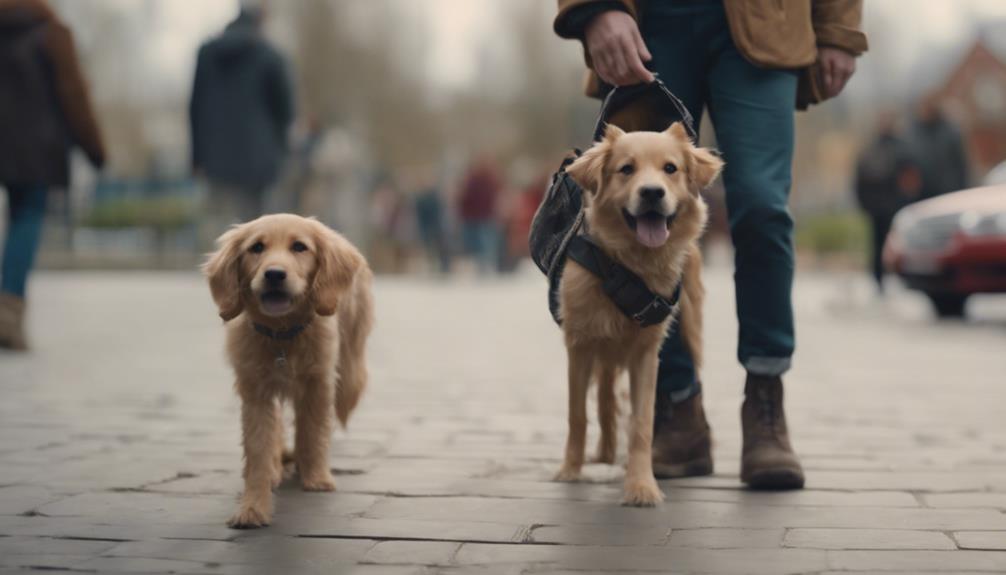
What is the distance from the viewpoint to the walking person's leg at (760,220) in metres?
4.77

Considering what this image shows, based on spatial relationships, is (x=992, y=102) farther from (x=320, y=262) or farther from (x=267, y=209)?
(x=320, y=262)

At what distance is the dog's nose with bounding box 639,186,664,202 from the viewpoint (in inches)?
171

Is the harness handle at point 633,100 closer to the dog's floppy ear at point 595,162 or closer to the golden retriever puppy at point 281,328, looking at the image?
the dog's floppy ear at point 595,162

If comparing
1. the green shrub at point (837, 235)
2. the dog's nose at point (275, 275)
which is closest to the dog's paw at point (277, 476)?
the dog's nose at point (275, 275)

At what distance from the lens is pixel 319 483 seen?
4.58 metres

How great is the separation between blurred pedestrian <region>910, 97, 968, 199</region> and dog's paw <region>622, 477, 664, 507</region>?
13.4 meters

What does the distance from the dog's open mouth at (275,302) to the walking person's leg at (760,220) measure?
1.62 m

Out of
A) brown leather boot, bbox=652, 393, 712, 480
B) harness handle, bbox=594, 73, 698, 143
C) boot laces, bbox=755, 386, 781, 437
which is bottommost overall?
brown leather boot, bbox=652, 393, 712, 480

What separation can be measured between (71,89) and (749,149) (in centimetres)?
598

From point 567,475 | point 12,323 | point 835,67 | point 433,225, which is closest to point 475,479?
point 567,475

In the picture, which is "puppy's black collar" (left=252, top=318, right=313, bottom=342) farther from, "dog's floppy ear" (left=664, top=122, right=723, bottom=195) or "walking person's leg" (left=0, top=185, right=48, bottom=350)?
"walking person's leg" (left=0, top=185, right=48, bottom=350)

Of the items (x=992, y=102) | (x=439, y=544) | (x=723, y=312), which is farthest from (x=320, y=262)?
(x=992, y=102)

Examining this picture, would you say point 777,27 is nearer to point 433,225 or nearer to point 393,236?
point 433,225

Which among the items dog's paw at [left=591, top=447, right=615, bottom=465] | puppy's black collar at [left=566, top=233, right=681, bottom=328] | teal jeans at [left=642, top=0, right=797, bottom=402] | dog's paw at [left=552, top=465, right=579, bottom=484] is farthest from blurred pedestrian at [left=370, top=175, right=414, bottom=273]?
puppy's black collar at [left=566, top=233, right=681, bottom=328]
